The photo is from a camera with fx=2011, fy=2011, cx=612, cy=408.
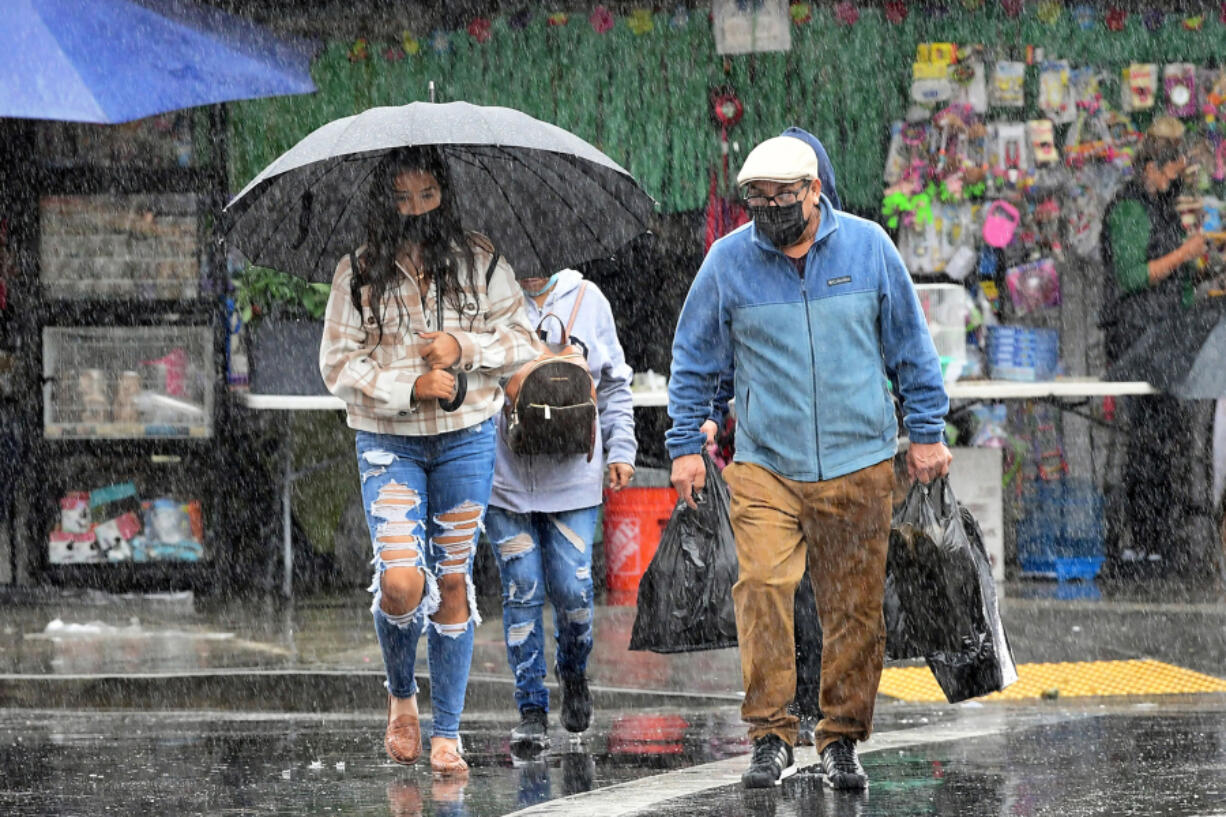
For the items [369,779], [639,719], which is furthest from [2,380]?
[369,779]

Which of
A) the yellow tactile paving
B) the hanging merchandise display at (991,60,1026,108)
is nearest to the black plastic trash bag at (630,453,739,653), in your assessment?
the yellow tactile paving

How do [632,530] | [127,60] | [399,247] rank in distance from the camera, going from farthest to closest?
[632,530]
[127,60]
[399,247]

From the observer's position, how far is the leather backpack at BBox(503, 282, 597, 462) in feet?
21.5

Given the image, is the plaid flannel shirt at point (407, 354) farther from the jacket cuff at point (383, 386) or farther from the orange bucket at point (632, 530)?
the orange bucket at point (632, 530)

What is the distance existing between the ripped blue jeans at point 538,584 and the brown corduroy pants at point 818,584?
1.00m

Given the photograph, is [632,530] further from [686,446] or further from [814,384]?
[814,384]

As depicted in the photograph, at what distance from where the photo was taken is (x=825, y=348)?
18.9ft

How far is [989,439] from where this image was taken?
41.5ft

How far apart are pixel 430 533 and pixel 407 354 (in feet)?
1.82

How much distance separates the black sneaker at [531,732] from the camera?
6.55 meters

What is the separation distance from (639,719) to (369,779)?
1.69 meters

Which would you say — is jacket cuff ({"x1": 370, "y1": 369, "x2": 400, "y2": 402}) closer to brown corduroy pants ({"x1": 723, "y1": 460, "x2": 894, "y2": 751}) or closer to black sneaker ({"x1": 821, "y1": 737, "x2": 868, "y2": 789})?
brown corduroy pants ({"x1": 723, "y1": 460, "x2": 894, "y2": 751})

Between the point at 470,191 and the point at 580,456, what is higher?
the point at 470,191

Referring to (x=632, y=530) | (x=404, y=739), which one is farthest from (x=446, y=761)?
(x=632, y=530)
